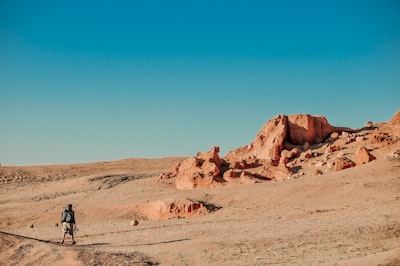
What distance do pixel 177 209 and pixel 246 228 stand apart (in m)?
6.17

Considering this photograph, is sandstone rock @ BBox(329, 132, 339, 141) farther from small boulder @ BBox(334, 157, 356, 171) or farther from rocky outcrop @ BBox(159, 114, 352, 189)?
small boulder @ BBox(334, 157, 356, 171)

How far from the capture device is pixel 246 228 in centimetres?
1417

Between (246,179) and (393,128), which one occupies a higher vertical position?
(393,128)

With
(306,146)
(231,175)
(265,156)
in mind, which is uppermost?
(306,146)

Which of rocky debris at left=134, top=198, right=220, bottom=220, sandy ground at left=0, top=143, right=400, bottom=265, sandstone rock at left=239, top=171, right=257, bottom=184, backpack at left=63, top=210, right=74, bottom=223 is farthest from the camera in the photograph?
sandstone rock at left=239, top=171, right=257, bottom=184

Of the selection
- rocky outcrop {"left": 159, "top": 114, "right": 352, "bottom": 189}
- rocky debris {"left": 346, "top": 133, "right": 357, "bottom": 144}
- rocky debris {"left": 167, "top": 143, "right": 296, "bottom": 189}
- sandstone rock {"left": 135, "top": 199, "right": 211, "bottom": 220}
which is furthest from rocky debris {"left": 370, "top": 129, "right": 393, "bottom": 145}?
sandstone rock {"left": 135, "top": 199, "right": 211, "bottom": 220}

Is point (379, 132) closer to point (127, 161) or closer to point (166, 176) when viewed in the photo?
point (166, 176)

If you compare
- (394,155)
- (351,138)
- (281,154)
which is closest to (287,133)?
(281,154)

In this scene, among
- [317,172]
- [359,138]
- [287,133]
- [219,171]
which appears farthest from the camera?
[287,133]

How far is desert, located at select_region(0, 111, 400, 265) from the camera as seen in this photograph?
10.6m

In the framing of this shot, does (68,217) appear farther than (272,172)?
No

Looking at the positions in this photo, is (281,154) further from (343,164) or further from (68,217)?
(68,217)

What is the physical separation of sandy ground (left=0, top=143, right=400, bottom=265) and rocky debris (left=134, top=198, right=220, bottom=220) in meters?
0.65

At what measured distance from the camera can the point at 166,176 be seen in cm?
3219
